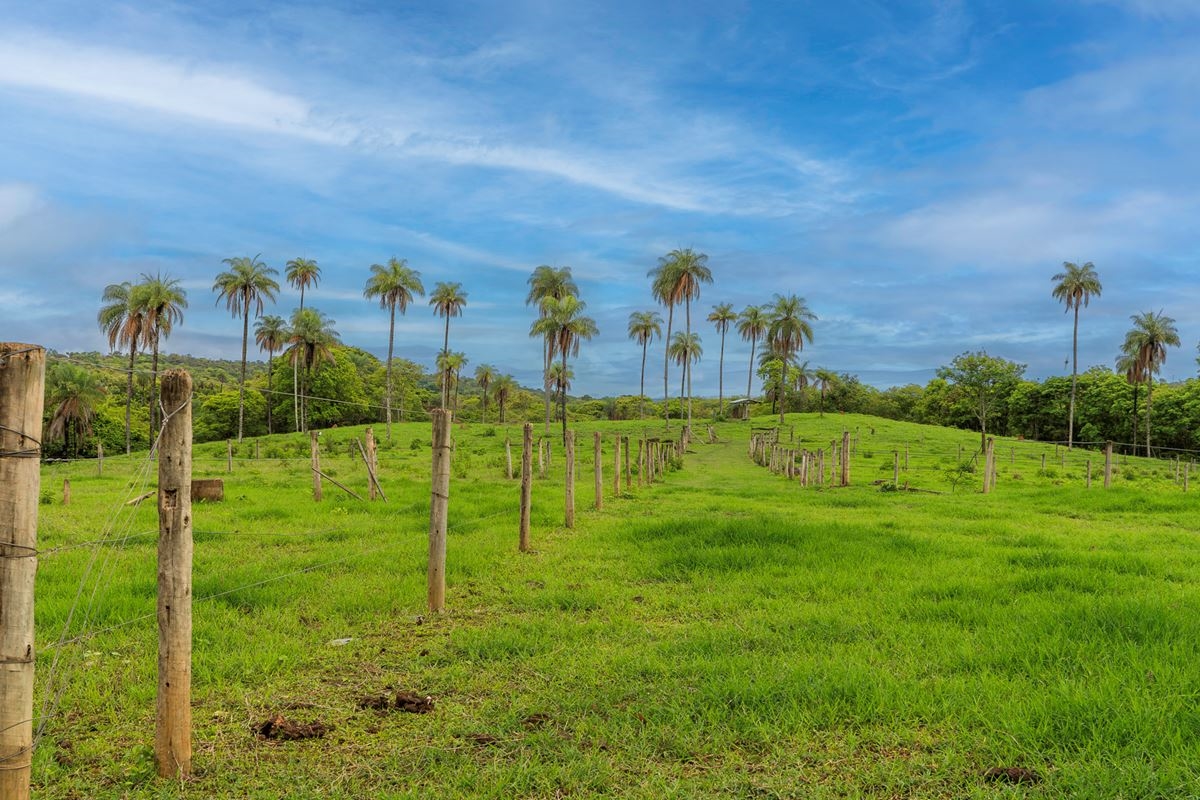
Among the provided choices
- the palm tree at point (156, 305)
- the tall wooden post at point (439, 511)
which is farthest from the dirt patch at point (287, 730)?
the palm tree at point (156, 305)

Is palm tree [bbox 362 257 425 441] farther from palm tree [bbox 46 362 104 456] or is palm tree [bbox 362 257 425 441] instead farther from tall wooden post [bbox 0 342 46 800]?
tall wooden post [bbox 0 342 46 800]

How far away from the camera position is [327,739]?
15.8ft

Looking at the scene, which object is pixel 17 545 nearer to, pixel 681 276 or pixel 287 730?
pixel 287 730

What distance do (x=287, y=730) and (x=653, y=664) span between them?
2.92 meters

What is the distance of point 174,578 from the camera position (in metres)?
4.25

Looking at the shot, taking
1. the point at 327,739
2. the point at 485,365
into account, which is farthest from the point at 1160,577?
the point at 485,365

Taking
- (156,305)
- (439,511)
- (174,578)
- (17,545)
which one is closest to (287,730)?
(174,578)

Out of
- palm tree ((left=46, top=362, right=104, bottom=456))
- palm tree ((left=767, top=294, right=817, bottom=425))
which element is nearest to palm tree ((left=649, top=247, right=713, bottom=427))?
palm tree ((left=767, top=294, right=817, bottom=425))

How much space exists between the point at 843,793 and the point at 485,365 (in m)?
→ 86.7

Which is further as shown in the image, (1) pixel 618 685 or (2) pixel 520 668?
(2) pixel 520 668

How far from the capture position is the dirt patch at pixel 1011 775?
4152mm

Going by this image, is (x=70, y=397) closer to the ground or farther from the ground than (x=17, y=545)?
farther from the ground

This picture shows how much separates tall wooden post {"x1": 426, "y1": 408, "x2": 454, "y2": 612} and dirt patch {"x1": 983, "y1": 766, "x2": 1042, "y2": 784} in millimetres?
5582

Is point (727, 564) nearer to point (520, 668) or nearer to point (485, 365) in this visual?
point (520, 668)
